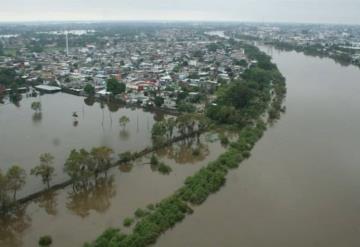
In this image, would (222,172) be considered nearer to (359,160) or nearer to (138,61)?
(359,160)

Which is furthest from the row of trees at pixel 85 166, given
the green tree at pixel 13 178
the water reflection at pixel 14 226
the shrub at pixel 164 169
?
the shrub at pixel 164 169

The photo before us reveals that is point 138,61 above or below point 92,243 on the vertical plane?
above

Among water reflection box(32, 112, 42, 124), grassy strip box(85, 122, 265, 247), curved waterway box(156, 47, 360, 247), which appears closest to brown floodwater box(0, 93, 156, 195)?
water reflection box(32, 112, 42, 124)

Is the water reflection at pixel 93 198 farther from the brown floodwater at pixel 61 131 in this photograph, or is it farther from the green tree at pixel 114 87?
the green tree at pixel 114 87

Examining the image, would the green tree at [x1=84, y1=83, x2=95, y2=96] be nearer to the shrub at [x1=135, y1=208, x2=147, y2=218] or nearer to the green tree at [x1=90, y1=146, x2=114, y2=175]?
the green tree at [x1=90, y1=146, x2=114, y2=175]

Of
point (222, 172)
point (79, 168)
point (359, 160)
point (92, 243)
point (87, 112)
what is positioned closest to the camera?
point (92, 243)

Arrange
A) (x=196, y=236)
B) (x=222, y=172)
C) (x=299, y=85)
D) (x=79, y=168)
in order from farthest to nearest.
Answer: (x=299, y=85), (x=222, y=172), (x=79, y=168), (x=196, y=236)

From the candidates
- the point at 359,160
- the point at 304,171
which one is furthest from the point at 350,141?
the point at 304,171

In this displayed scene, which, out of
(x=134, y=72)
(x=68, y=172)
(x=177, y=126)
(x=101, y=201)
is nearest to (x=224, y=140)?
(x=177, y=126)
